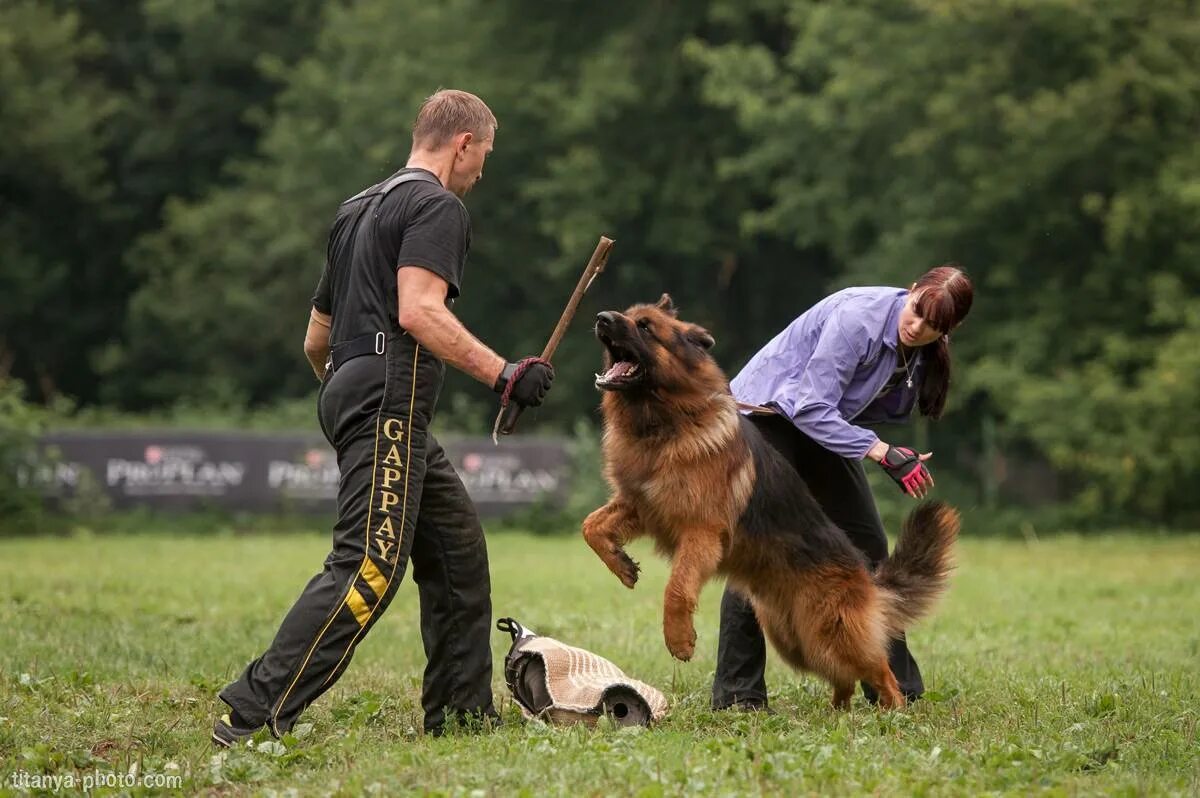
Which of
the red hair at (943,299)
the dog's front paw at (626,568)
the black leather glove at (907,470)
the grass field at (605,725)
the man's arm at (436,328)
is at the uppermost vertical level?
the red hair at (943,299)

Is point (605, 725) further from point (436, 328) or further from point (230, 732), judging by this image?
point (436, 328)

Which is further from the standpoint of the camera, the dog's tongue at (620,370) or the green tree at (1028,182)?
the green tree at (1028,182)

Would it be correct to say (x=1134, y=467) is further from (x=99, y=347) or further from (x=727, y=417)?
(x=99, y=347)

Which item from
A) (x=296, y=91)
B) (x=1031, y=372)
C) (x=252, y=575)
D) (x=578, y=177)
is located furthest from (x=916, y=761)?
(x=296, y=91)

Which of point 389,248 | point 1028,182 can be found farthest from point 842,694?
point 1028,182

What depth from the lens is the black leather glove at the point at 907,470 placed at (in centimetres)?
612

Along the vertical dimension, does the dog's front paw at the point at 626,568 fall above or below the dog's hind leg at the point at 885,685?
above

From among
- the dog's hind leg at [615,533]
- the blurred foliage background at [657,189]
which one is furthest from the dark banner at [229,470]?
the dog's hind leg at [615,533]

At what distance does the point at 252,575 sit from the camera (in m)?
13.8

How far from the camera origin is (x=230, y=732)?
539cm

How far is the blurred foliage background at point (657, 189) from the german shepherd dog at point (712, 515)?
592 inches

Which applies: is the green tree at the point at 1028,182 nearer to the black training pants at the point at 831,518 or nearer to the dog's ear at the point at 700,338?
the black training pants at the point at 831,518

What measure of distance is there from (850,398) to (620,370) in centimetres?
118

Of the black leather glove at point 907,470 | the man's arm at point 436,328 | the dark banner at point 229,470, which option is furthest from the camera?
the dark banner at point 229,470
